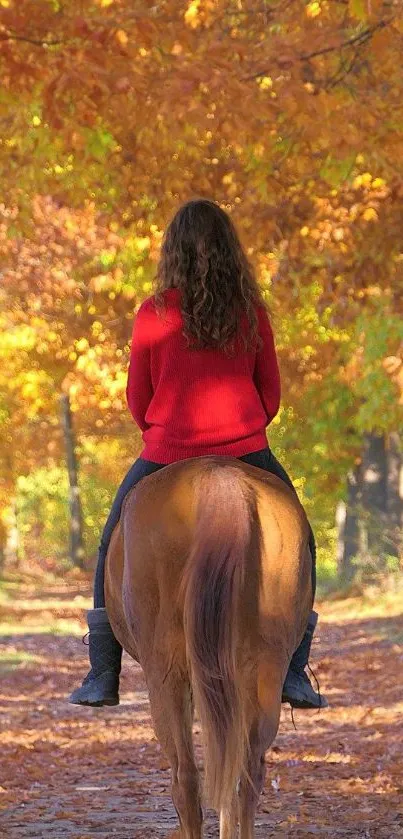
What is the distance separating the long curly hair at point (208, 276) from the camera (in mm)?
6645

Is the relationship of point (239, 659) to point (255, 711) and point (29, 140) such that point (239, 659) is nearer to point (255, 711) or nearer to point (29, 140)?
point (255, 711)

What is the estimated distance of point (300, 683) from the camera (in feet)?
22.1

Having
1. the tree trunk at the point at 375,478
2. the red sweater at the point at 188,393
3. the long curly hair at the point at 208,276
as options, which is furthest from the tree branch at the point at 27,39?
the tree trunk at the point at 375,478

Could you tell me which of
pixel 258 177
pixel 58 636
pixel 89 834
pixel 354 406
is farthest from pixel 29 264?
pixel 89 834

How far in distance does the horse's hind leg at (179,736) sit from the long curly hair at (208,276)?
141 centimetres

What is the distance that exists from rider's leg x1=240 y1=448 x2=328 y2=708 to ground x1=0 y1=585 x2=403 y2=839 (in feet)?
4.45

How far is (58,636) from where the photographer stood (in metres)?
25.3

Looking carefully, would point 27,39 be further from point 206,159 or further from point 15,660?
point 15,660

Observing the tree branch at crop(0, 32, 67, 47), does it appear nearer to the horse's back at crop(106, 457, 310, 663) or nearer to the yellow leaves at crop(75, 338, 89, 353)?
the horse's back at crop(106, 457, 310, 663)

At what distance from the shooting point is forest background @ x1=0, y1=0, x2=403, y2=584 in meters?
10.6

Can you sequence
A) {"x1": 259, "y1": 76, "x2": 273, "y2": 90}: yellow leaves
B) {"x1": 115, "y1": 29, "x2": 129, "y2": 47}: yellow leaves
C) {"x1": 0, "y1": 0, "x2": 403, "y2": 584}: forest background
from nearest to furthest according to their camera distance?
{"x1": 115, "y1": 29, "x2": 129, "y2": 47}: yellow leaves < {"x1": 0, "y1": 0, "x2": 403, "y2": 584}: forest background < {"x1": 259, "y1": 76, "x2": 273, "y2": 90}: yellow leaves

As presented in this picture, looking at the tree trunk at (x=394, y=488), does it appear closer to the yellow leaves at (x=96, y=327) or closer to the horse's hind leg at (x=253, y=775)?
the yellow leaves at (x=96, y=327)

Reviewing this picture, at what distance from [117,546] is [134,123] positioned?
614 cm

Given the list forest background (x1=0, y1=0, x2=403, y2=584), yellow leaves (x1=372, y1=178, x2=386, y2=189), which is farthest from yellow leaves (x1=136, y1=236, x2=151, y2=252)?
yellow leaves (x1=372, y1=178, x2=386, y2=189)
